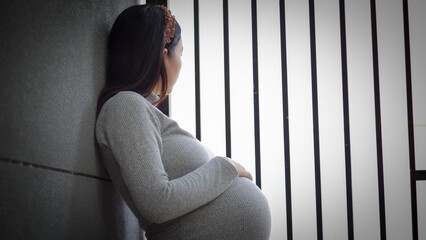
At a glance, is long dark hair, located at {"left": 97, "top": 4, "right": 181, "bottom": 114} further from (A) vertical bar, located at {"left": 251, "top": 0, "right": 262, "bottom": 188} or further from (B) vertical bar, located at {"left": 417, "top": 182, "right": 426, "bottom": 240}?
(B) vertical bar, located at {"left": 417, "top": 182, "right": 426, "bottom": 240}

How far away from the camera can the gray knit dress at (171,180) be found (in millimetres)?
742

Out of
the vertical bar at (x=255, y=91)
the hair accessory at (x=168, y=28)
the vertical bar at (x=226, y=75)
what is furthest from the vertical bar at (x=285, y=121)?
the hair accessory at (x=168, y=28)

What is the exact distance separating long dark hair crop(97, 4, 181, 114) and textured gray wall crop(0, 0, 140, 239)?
2.3 inches

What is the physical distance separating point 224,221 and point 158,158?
0.23 m

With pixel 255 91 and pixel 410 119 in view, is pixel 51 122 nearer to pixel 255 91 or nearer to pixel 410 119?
pixel 255 91

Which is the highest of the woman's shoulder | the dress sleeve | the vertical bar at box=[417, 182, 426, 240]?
the woman's shoulder

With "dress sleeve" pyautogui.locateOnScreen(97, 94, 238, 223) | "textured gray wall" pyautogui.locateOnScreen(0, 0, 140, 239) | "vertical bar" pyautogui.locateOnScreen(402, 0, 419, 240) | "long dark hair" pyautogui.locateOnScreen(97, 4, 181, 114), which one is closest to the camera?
"textured gray wall" pyautogui.locateOnScreen(0, 0, 140, 239)

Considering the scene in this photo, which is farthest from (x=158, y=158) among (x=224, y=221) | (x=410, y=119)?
(x=410, y=119)

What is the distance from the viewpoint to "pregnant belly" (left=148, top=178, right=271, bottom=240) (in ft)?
2.71

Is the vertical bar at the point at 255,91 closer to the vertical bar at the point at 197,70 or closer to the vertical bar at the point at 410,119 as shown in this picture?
the vertical bar at the point at 197,70

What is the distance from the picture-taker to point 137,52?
97cm

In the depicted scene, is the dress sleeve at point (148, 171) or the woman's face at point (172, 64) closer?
the dress sleeve at point (148, 171)

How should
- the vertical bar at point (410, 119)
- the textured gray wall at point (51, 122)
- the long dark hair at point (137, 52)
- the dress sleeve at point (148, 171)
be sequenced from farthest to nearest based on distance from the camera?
1. the vertical bar at point (410, 119)
2. the long dark hair at point (137, 52)
3. the dress sleeve at point (148, 171)
4. the textured gray wall at point (51, 122)

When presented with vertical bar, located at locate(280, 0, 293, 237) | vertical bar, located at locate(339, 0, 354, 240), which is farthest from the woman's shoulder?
vertical bar, located at locate(339, 0, 354, 240)
